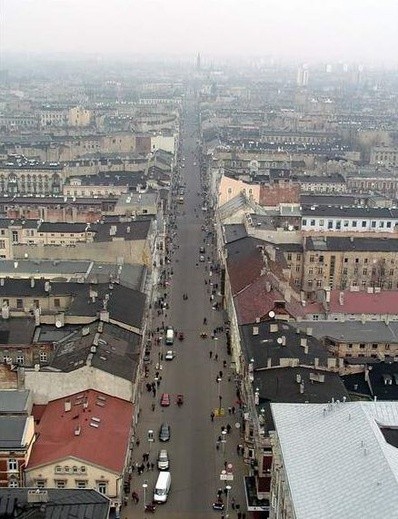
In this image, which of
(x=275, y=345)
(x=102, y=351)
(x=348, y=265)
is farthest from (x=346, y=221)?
(x=102, y=351)

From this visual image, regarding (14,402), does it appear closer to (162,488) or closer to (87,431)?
(87,431)

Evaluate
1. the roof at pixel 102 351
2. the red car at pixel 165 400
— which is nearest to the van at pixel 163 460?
the roof at pixel 102 351

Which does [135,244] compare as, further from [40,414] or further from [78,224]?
[40,414]

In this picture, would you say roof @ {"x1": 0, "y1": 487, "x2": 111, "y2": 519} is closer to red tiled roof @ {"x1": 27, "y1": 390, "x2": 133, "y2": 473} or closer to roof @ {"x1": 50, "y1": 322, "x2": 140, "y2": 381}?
red tiled roof @ {"x1": 27, "y1": 390, "x2": 133, "y2": 473}

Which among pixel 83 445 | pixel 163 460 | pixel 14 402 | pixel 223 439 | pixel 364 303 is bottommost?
pixel 163 460

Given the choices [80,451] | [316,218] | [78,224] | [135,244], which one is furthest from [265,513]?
[316,218]

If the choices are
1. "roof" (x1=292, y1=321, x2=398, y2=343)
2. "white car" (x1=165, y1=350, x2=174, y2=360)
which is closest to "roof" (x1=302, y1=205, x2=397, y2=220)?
"roof" (x1=292, y1=321, x2=398, y2=343)
